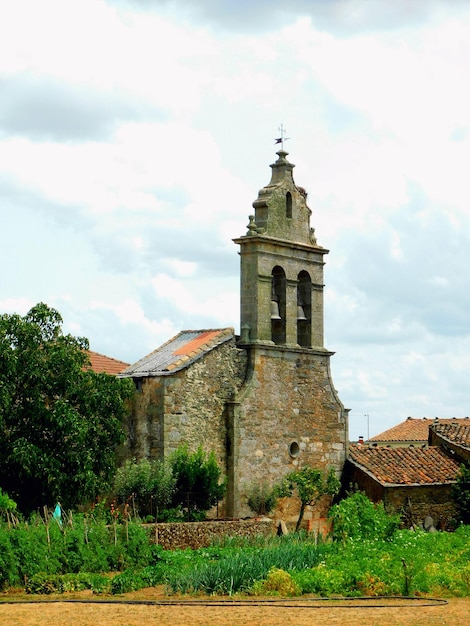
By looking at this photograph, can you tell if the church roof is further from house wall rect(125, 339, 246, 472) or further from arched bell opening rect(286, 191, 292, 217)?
arched bell opening rect(286, 191, 292, 217)

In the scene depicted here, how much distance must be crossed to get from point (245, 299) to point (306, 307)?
2802 millimetres

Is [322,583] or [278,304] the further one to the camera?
[278,304]

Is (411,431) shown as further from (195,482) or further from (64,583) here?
(64,583)

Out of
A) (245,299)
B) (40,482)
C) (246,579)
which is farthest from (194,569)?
(245,299)

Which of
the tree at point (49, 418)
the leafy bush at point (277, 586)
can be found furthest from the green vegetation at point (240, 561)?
the tree at point (49, 418)

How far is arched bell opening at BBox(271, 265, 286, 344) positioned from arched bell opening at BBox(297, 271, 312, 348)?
0.92 meters

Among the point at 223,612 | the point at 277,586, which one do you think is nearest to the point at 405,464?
the point at 277,586

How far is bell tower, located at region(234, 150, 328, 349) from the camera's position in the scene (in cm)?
3447

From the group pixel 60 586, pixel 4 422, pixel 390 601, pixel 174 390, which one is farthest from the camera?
pixel 174 390

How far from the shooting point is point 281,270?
116 ft

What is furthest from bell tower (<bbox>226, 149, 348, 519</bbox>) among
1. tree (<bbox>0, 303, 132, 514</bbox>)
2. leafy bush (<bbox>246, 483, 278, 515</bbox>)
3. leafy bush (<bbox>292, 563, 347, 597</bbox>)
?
leafy bush (<bbox>292, 563, 347, 597</bbox>)

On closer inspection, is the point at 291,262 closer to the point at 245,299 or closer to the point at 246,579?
the point at 245,299

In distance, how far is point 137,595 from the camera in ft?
74.4

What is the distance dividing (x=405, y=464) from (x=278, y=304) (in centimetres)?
664
